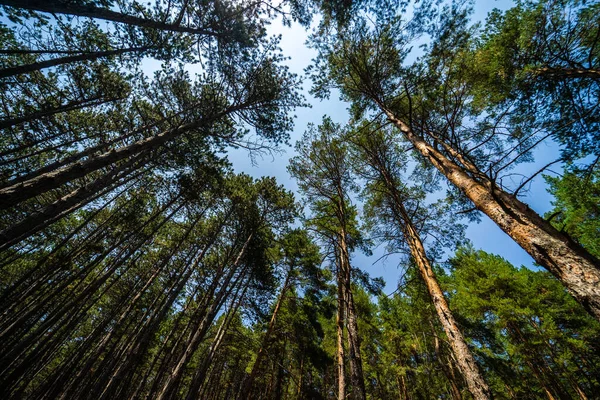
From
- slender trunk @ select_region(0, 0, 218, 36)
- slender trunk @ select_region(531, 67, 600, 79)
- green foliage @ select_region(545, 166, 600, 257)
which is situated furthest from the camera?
green foliage @ select_region(545, 166, 600, 257)

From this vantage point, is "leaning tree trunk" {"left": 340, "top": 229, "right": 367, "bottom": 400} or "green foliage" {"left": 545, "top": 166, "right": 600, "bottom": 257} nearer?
"leaning tree trunk" {"left": 340, "top": 229, "right": 367, "bottom": 400}

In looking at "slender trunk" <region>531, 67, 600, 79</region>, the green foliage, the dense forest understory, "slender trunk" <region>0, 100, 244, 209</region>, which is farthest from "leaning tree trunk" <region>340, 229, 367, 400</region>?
the green foliage

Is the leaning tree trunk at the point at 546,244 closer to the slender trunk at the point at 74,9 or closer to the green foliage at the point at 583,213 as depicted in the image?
the slender trunk at the point at 74,9

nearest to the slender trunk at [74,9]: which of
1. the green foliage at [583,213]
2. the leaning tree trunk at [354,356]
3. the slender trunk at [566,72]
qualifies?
the leaning tree trunk at [354,356]

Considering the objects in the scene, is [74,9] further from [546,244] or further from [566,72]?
[566,72]

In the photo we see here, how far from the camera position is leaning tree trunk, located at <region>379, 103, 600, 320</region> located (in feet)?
5.78

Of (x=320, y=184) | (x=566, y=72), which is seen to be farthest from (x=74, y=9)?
(x=566, y=72)

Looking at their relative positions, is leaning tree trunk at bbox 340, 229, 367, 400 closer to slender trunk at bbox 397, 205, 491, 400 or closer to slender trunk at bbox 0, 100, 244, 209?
slender trunk at bbox 397, 205, 491, 400

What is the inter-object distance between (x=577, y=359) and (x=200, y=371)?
740 inches

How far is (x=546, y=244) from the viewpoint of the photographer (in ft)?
7.04

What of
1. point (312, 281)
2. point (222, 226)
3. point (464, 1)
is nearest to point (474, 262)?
point (312, 281)

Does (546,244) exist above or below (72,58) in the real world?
below

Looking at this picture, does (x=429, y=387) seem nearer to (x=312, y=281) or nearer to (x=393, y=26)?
(x=312, y=281)

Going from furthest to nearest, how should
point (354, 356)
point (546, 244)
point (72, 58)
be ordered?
point (72, 58) → point (354, 356) → point (546, 244)
